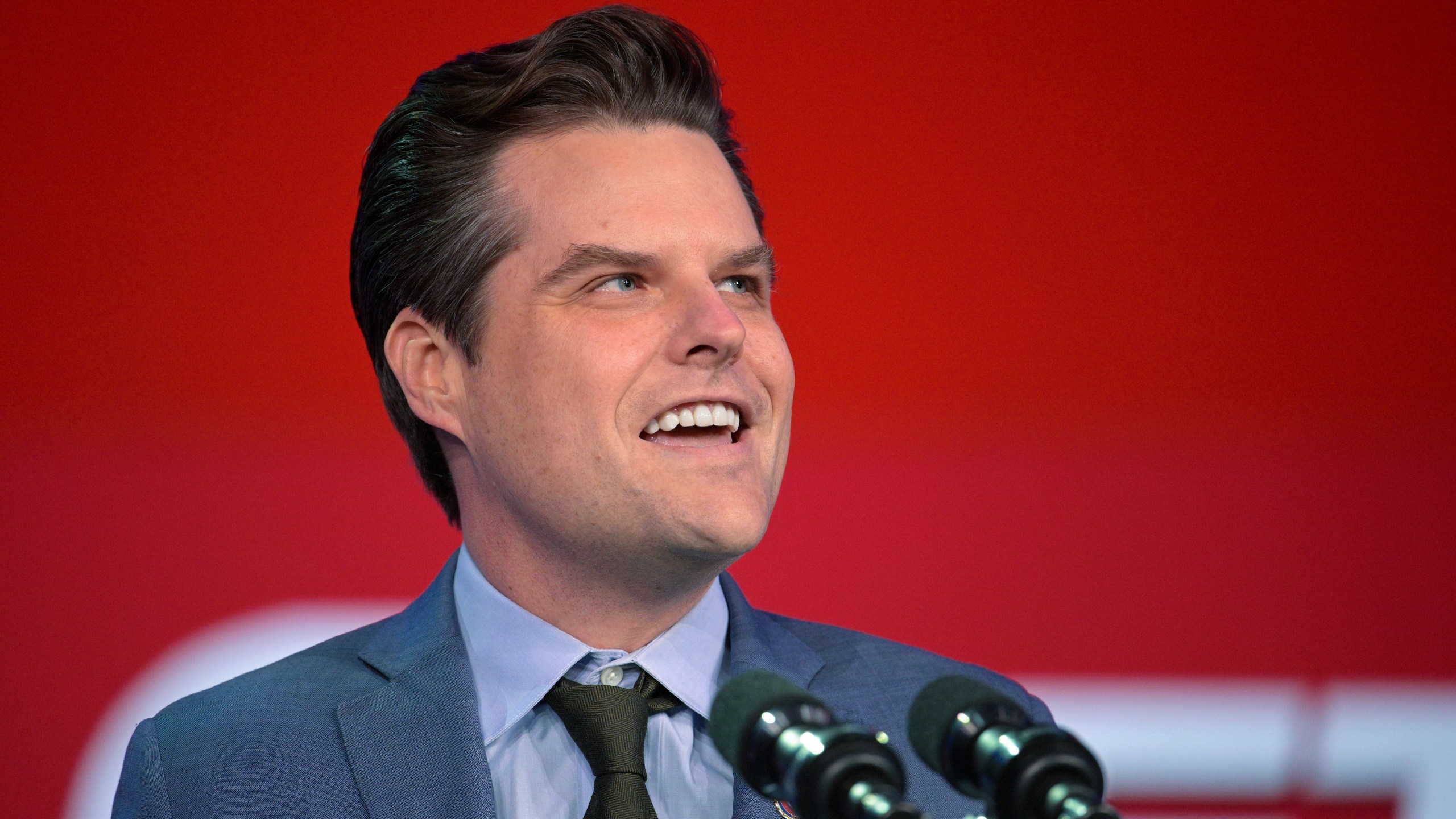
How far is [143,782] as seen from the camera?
1561 mm

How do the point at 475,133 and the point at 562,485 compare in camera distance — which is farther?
the point at 475,133

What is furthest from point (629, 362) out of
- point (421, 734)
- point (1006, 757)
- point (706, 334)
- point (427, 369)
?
point (1006, 757)

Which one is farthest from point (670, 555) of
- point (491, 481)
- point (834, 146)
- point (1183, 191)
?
point (1183, 191)

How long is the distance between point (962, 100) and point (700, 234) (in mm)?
1189

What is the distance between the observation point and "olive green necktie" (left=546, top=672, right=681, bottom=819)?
1.44 m

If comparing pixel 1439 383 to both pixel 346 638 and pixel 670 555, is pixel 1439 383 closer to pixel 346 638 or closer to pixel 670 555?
pixel 670 555

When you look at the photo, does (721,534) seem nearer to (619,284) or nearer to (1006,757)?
(619,284)

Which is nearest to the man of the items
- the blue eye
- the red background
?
the blue eye

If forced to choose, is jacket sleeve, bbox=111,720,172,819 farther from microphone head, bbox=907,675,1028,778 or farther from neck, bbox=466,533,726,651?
microphone head, bbox=907,675,1028,778

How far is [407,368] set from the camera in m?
1.74

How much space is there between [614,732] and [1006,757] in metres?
0.70

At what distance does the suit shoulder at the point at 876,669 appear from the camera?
1743 millimetres

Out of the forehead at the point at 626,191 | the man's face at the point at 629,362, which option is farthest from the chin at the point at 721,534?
the forehead at the point at 626,191

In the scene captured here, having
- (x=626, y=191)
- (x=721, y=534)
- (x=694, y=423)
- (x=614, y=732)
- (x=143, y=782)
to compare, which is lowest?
(x=143, y=782)
